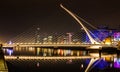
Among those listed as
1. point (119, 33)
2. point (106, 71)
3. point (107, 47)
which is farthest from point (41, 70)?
point (119, 33)

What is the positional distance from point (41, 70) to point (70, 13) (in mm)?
16442

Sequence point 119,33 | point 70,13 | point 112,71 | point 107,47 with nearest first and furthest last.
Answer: point 112,71 → point 70,13 → point 107,47 → point 119,33

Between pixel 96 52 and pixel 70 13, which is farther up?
A: pixel 70 13

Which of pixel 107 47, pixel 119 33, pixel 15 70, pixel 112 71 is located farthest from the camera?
pixel 119 33

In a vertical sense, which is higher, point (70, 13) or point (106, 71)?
point (70, 13)

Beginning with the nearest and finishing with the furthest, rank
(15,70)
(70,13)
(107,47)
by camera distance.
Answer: (15,70), (70,13), (107,47)

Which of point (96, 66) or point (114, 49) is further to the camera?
point (114, 49)

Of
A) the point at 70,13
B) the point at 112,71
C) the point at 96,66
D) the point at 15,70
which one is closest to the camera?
the point at 15,70

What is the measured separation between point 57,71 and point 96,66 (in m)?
4.70

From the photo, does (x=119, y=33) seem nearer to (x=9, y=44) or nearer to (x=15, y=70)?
(x=9, y=44)

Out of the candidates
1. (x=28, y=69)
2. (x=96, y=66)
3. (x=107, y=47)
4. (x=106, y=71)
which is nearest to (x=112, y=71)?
(x=106, y=71)

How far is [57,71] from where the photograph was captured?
87.5 ft

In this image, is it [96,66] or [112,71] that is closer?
[112,71]

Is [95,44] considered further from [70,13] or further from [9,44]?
[9,44]
